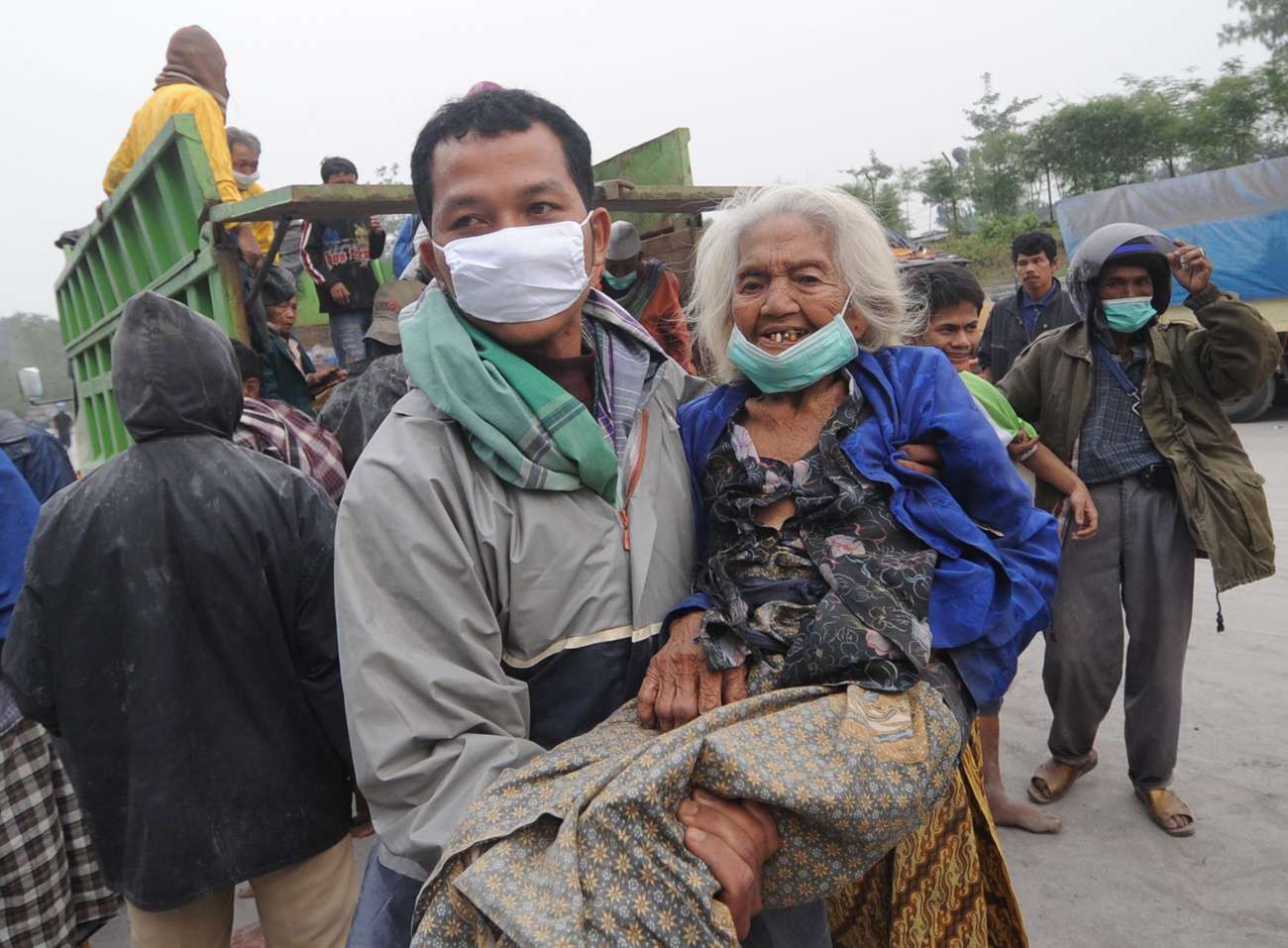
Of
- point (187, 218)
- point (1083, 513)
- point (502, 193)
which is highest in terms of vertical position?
point (187, 218)

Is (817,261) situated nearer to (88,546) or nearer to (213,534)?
(213,534)

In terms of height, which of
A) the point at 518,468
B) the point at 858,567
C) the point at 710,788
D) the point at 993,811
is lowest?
the point at 993,811

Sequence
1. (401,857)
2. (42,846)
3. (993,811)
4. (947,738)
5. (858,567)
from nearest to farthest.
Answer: (401,857) → (947,738) → (858,567) → (42,846) → (993,811)

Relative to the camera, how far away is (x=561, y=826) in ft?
3.33

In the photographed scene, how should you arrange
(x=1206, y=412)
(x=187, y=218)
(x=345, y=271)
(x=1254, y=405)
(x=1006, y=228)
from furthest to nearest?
(x=1006, y=228) → (x=1254, y=405) → (x=345, y=271) → (x=187, y=218) → (x=1206, y=412)

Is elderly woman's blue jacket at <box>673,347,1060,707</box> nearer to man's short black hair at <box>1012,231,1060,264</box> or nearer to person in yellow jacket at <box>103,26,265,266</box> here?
person in yellow jacket at <box>103,26,265,266</box>

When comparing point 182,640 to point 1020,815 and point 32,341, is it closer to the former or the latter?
point 1020,815

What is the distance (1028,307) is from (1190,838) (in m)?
3.84

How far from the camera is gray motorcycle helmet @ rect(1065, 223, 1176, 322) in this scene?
3.14 meters

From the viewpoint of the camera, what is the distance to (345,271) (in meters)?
5.14

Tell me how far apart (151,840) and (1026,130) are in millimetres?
36109

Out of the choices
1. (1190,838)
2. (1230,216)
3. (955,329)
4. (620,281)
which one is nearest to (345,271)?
(620,281)

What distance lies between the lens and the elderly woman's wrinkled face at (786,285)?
1.64 m

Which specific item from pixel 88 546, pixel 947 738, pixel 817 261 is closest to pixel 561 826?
pixel 947 738
